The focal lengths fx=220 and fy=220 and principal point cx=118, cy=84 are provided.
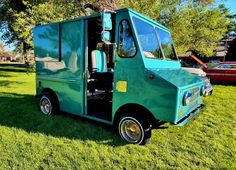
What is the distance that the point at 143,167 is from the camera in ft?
11.4

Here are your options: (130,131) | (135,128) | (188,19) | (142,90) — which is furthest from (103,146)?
(188,19)

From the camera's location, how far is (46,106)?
5922 millimetres

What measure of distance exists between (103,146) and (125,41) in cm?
197

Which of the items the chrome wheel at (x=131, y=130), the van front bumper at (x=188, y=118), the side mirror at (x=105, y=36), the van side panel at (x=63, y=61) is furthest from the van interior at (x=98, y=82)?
the van front bumper at (x=188, y=118)

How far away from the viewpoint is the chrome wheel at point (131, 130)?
399 cm

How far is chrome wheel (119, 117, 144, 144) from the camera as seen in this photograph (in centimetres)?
399

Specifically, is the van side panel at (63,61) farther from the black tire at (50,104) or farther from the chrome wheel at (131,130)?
the chrome wheel at (131,130)

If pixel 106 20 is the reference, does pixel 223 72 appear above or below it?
below

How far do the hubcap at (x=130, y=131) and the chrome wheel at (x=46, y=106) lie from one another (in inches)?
94.9

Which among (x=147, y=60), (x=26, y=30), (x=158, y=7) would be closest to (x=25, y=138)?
(x=147, y=60)

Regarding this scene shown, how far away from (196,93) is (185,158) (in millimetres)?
1372

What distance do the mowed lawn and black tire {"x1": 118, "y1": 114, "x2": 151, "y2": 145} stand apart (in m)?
0.14

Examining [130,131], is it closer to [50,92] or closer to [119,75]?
[119,75]

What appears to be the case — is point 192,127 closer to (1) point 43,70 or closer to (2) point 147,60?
(2) point 147,60
